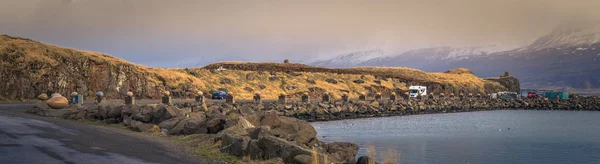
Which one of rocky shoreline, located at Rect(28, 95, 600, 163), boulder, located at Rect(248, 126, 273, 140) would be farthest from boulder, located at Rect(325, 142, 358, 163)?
boulder, located at Rect(248, 126, 273, 140)

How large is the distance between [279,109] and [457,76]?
96454 millimetres

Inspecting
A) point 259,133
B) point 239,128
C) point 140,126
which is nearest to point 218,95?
point 140,126

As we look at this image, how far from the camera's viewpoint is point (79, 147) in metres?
20.4

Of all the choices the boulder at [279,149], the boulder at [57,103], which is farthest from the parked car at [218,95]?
the boulder at [279,149]

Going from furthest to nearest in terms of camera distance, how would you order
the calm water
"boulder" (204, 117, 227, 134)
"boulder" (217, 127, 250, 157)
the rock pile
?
the calm water, "boulder" (204, 117, 227, 134), "boulder" (217, 127, 250, 157), the rock pile

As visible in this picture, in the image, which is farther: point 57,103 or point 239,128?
point 57,103

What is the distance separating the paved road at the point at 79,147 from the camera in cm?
1769

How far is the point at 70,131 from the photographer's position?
2614 centimetres

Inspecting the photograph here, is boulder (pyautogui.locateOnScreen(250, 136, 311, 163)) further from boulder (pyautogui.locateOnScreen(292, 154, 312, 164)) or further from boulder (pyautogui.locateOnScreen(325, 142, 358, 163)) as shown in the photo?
boulder (pyautogui.locateOnScreen(325, 142, 358, 163))

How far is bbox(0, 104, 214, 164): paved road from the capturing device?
1769 centimetres

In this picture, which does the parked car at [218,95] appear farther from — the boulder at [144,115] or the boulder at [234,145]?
the boulder at [234,145]

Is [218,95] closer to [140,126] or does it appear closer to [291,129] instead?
[140,126]

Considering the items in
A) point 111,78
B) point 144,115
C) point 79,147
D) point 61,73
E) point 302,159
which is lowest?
point 302,159

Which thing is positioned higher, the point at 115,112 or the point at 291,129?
the point at 115,112
